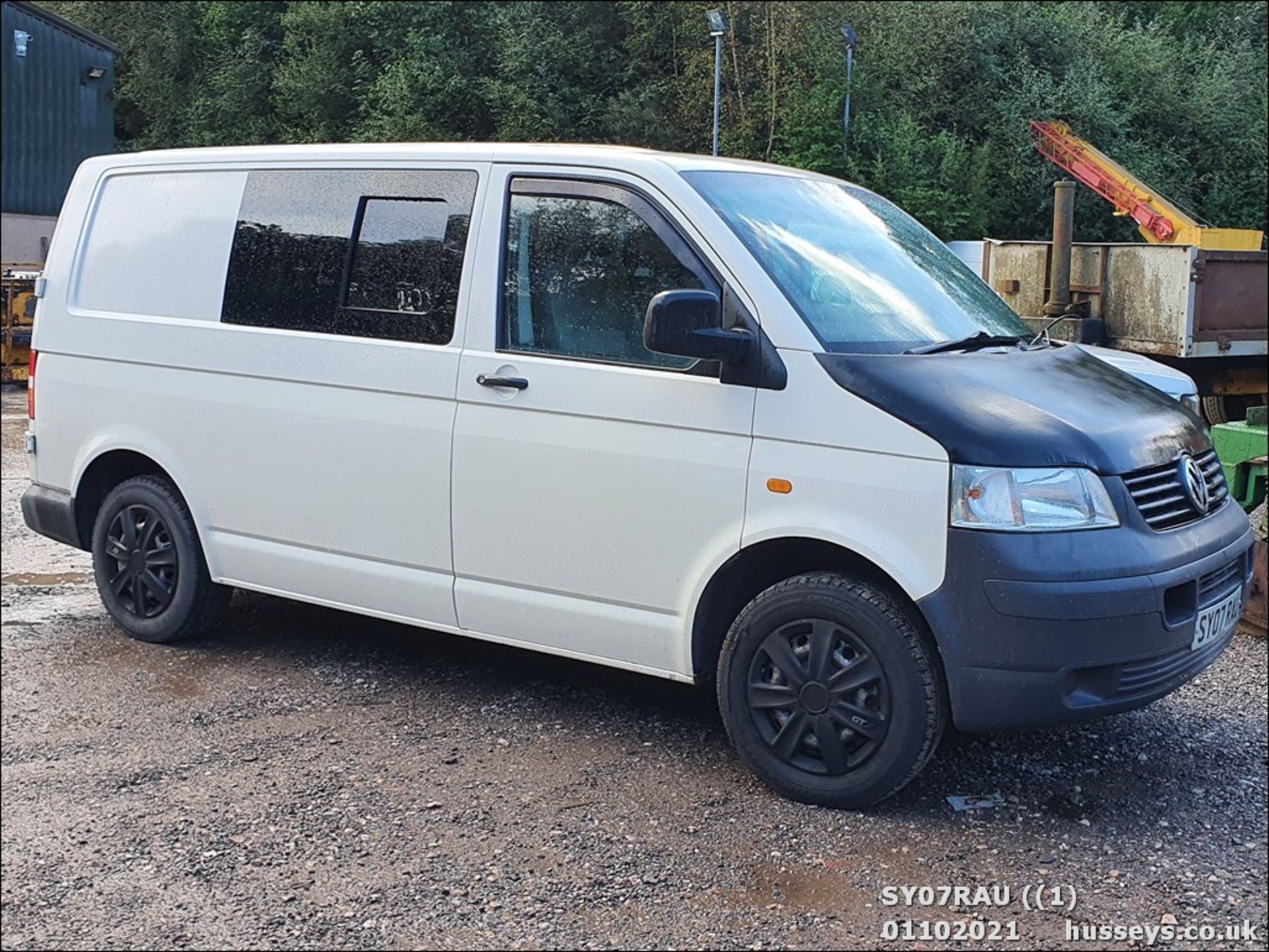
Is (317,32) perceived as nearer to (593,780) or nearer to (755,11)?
(755,11)

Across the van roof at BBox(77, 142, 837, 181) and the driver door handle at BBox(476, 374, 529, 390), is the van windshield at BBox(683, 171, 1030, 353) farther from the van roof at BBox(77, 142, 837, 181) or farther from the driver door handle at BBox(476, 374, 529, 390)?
the driver door handle at BBox(476, 374, 529, 390)

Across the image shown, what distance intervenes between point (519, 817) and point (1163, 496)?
7.18ft

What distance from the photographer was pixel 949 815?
433 cm

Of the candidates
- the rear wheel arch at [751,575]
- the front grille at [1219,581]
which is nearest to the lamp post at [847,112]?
the front grille at [1219,581]

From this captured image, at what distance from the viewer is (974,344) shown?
4.70m

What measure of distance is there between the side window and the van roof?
14 centimetres

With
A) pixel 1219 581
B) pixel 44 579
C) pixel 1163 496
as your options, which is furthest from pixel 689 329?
pixel 44 579

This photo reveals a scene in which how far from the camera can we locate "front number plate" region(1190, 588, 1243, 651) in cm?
434

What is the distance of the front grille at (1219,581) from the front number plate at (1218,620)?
0.08 feet

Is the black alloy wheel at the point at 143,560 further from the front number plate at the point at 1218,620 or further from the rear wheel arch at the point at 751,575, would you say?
the front number plate at the point at 1218,620

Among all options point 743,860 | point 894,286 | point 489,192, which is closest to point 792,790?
point 743,860

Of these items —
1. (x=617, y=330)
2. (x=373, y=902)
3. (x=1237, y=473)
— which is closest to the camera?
(x=373, y=902)

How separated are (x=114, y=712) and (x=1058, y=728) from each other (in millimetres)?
3408

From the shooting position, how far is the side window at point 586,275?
15.2ft
